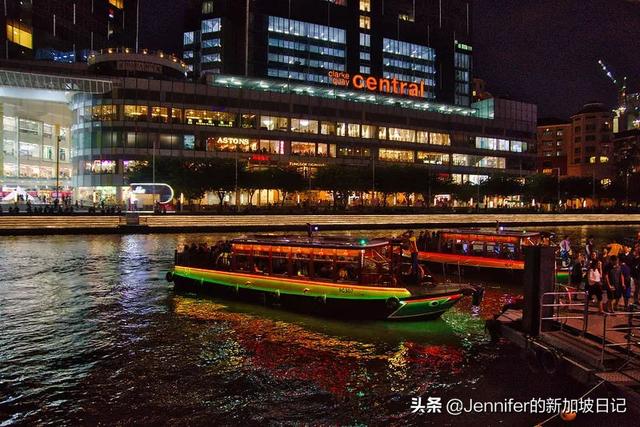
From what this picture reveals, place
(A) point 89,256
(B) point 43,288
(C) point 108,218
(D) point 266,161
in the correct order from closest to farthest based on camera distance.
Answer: (B) point 43,288 < (A) point 89,256 < (C) point 108,218 < (D) point 266,161

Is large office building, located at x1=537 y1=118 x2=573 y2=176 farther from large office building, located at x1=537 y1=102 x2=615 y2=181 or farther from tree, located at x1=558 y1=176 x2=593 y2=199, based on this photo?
tree, located at x1=558 y1=176 x2=593 y2=199

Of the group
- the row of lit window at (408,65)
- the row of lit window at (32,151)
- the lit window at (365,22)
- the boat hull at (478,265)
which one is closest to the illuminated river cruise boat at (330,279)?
the boat hull at (478,265)

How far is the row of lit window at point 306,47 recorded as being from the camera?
129500 mm

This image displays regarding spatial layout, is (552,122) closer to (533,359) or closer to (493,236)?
(493,236)

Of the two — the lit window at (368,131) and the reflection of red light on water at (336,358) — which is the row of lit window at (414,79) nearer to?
the lit window at (368,131)

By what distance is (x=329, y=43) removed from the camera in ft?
446

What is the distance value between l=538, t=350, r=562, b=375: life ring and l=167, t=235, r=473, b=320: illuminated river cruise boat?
23.4ft

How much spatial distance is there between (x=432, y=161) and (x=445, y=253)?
9005cm

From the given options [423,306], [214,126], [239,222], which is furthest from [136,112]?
[423,306]

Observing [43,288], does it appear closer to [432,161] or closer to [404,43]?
[432,161]

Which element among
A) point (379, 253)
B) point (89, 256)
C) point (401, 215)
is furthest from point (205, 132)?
point (379, 253)

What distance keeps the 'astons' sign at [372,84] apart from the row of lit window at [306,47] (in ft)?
61.9

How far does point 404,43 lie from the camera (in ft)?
491

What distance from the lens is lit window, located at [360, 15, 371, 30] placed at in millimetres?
141625
